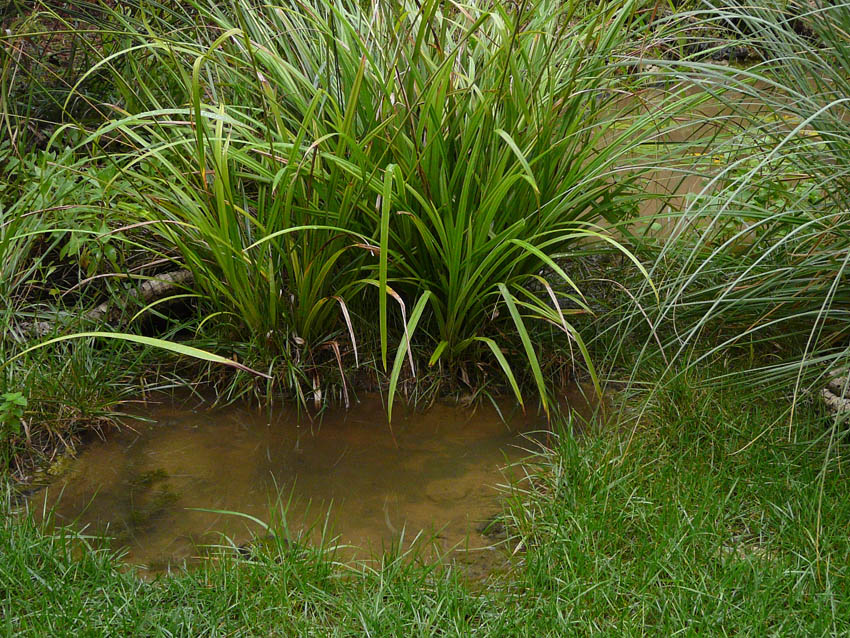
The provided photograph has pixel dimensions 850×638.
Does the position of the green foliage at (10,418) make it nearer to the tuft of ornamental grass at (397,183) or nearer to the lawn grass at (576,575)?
the lawn grass at (576,575)

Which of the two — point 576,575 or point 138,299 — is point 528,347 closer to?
point 576,575

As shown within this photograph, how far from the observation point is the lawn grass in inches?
68.7

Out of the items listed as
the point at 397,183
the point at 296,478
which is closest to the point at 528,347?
the point at 397,183

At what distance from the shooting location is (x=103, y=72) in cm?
343

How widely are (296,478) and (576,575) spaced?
800mm

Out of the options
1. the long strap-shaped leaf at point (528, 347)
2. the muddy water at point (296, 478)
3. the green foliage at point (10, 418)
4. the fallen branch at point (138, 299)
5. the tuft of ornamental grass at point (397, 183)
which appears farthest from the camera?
the fallen branch at point (138, 299)

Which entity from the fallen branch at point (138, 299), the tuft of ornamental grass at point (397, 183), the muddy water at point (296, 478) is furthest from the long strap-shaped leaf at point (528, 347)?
the fallen branch at point (138, 299)

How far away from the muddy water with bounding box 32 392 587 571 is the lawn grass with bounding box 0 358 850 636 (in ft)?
0.37

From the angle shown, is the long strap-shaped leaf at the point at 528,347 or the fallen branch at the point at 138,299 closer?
the long strap-shaped leaf at the point at 528,347

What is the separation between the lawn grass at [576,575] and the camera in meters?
1.75

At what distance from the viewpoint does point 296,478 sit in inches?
90.7

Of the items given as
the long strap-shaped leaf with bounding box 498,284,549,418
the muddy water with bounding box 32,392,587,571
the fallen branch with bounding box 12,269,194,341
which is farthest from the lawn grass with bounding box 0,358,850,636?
the fallen branch with bounding box 12,269,194,341

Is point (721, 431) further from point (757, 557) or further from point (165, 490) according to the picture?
point (165, 490)

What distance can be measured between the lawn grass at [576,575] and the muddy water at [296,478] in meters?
0.11
